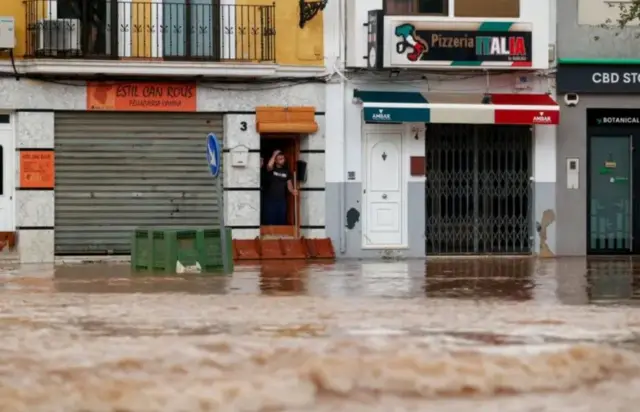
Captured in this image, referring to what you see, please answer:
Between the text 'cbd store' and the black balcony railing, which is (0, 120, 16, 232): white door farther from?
the text 'cbd store'

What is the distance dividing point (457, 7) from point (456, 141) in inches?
101

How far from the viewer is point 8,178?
76.3 feet

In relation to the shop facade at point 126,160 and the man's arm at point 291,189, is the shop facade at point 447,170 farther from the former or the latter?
the shop facade at point 126,160

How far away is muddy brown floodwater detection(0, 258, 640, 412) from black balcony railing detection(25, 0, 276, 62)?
709 cm

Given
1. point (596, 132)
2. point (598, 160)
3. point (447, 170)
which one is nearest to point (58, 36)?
point (447, 170)

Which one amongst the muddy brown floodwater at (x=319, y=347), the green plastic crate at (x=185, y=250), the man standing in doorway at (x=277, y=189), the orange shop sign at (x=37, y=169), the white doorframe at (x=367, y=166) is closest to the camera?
the muddy brown floodwater at (x=319, y=347)

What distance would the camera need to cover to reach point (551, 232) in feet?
80.2

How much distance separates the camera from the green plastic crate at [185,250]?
1914 centimetres

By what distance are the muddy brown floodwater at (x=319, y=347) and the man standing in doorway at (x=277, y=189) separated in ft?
23.4

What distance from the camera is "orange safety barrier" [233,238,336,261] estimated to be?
2322cm

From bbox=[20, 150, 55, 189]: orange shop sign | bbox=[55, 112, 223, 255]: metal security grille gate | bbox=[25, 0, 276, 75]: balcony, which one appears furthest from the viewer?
bbox=[55, 112, 223, 255]: metal security grille gate

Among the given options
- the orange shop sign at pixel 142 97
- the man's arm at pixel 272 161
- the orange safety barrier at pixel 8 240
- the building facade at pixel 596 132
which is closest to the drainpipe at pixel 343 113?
the man's arm at pixel 272 161

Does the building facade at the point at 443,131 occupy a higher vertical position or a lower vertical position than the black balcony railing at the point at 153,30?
lower

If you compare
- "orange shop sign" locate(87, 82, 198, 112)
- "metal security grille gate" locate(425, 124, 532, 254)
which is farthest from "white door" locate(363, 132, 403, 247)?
"orange shop sign" locate(87, 82, 198, 112)
